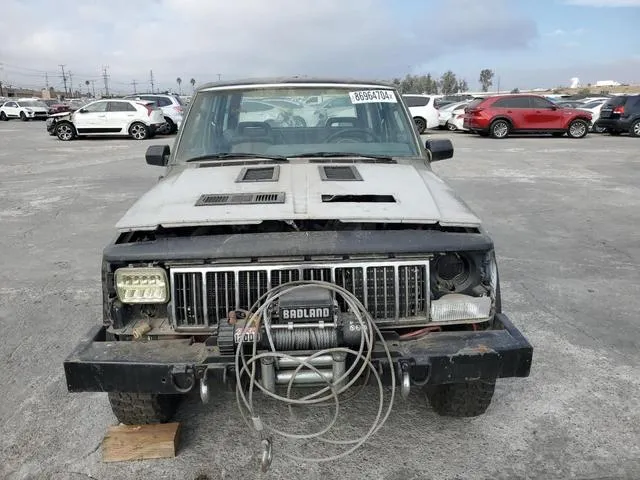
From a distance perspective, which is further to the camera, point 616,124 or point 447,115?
point 447,115

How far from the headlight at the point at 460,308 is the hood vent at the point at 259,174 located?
49.8 inches

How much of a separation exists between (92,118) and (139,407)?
20913 mm

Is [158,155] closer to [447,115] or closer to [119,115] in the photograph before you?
[119,115]

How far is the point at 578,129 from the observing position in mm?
21141

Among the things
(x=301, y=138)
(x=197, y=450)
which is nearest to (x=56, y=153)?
(x=301, y=138)

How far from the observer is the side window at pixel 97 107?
21.5 metres

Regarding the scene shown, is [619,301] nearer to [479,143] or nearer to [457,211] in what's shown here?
[457,211]

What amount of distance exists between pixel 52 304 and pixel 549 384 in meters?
4.07

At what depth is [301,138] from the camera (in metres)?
4.11

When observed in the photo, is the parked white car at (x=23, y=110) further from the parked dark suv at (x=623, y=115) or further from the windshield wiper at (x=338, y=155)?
the windshield wiper at (x=338, y=155)

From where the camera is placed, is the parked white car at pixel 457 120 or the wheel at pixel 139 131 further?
the parked white car at pixel 457 120

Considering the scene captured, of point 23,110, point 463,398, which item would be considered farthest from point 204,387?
point 23,110

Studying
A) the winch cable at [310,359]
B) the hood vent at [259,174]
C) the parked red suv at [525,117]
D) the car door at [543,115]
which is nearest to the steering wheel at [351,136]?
the hood vent at [259,174]

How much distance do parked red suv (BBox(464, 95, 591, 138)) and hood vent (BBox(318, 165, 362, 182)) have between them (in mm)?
18489
